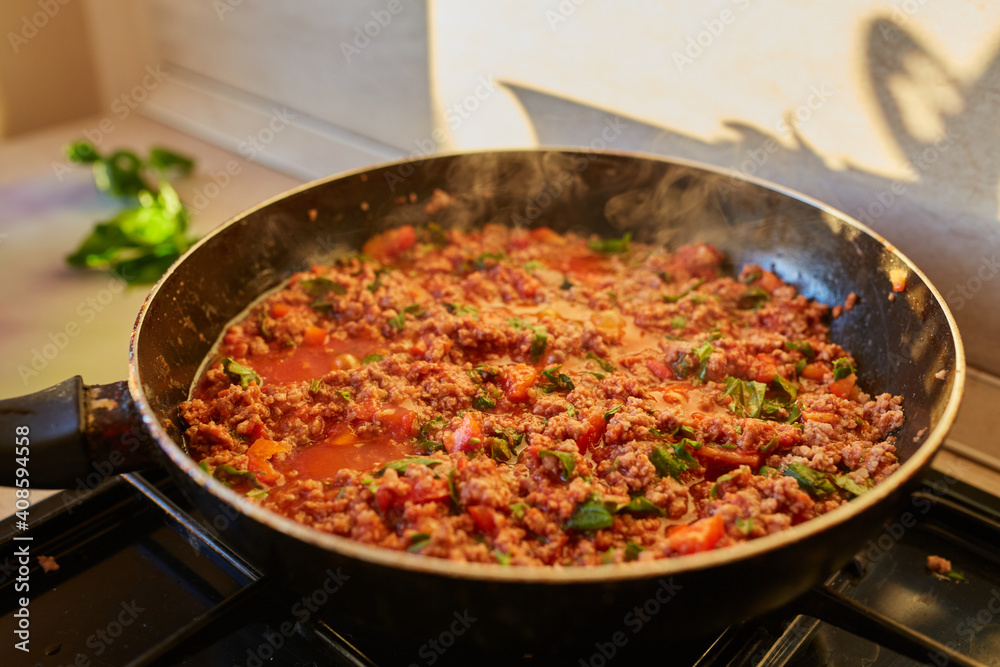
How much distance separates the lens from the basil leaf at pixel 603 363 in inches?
77.0

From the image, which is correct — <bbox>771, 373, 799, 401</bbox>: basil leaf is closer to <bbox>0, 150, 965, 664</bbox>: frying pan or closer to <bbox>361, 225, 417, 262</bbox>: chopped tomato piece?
<bbox>0, 150, 965, 664</bbox>: frying pan

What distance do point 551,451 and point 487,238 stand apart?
1.15m

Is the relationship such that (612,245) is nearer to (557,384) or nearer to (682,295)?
(682,295)

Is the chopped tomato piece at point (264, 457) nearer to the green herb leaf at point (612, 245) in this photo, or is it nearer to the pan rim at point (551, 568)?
the pan rim at point (551, 568)

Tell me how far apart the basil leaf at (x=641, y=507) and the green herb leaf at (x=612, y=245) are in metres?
1.18

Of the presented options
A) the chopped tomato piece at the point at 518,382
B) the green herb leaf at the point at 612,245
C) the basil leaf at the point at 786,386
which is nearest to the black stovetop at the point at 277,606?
the basil leaf at the point at 786,386

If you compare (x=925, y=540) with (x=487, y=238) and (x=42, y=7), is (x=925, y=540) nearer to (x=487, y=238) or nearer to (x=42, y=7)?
(x=487, y=238)

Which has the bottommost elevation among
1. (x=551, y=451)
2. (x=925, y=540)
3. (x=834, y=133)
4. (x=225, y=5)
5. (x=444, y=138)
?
(x=925, y=540)

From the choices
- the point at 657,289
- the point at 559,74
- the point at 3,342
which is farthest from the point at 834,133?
the point at 3,342

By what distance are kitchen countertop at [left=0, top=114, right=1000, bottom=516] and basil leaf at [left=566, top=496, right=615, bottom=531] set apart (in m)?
1.18

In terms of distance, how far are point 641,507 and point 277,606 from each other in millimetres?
742

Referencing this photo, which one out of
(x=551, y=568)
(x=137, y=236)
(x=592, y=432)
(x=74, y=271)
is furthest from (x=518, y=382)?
(x=74, y=271)

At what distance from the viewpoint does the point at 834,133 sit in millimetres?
2078

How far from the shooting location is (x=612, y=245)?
8.18 ft
